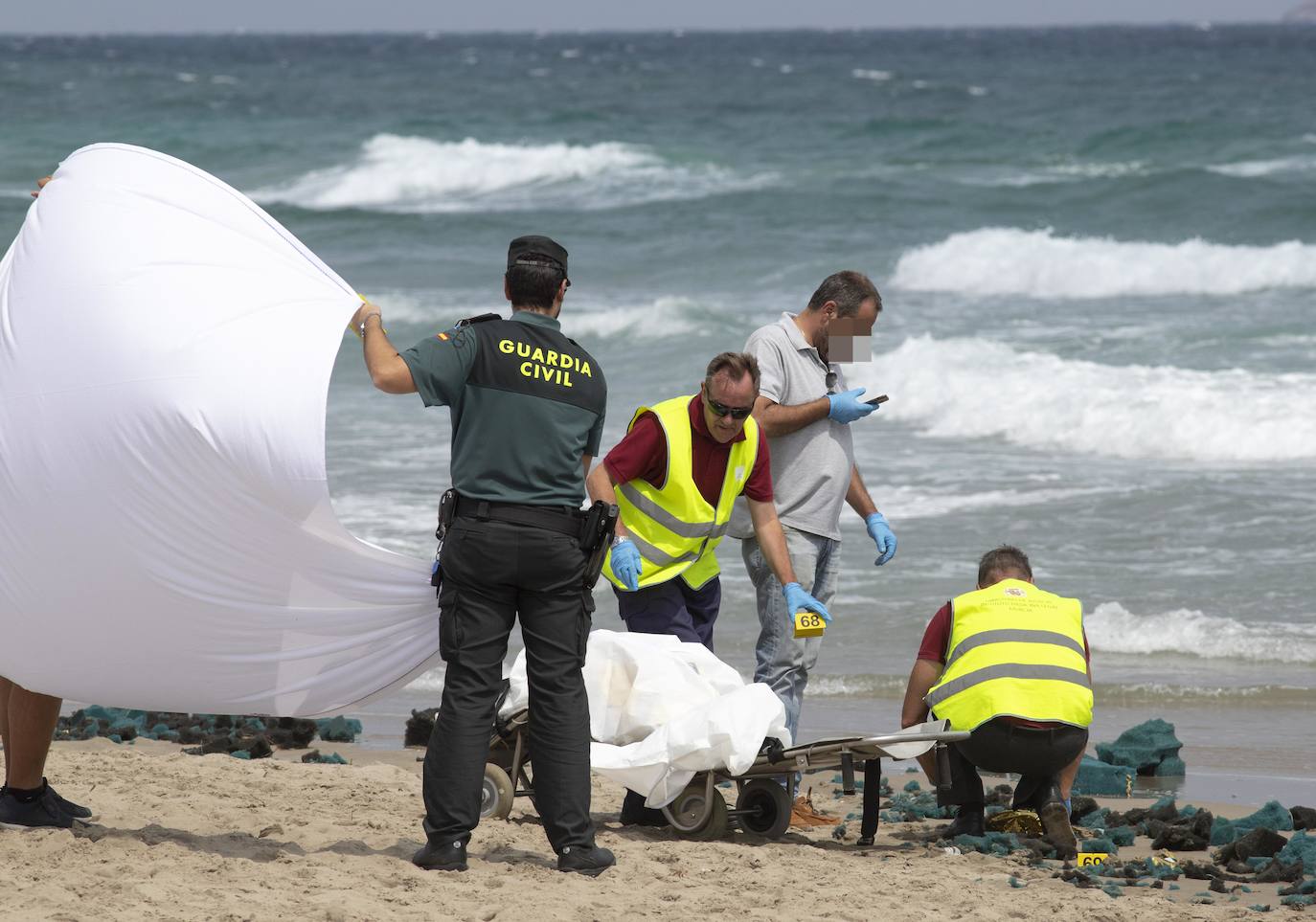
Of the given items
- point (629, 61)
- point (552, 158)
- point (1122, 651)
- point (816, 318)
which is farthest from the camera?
point (629, 61)

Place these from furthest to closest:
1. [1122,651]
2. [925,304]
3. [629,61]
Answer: [629,61] → [925,304] → [1122,651]

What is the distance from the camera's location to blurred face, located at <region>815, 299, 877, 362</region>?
5.48 meters

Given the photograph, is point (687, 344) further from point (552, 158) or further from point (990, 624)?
point (552, 158)

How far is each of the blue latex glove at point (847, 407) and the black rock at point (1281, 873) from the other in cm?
189

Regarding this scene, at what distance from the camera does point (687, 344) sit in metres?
18.0

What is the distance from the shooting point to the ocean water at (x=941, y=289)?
869cm

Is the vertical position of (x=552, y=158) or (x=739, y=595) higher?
(x=552, y=158)

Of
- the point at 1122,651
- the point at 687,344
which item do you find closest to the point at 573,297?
the point at 687,344

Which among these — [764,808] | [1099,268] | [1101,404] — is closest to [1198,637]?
[764,808]

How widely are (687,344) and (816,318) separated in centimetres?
1245

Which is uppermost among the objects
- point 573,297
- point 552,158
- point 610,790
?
point 552,158

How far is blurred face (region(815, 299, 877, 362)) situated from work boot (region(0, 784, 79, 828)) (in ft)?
9.35

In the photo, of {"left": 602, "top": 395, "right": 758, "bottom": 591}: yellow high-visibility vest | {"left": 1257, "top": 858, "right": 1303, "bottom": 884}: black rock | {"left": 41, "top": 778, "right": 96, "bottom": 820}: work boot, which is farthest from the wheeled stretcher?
{"left": 41, "top": 778, "right": 96, "bottom": 820}: work boot

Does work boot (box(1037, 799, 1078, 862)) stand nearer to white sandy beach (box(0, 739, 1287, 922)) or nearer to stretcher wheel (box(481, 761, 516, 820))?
white sandy beach (box(0, 739, 1287, 922))
